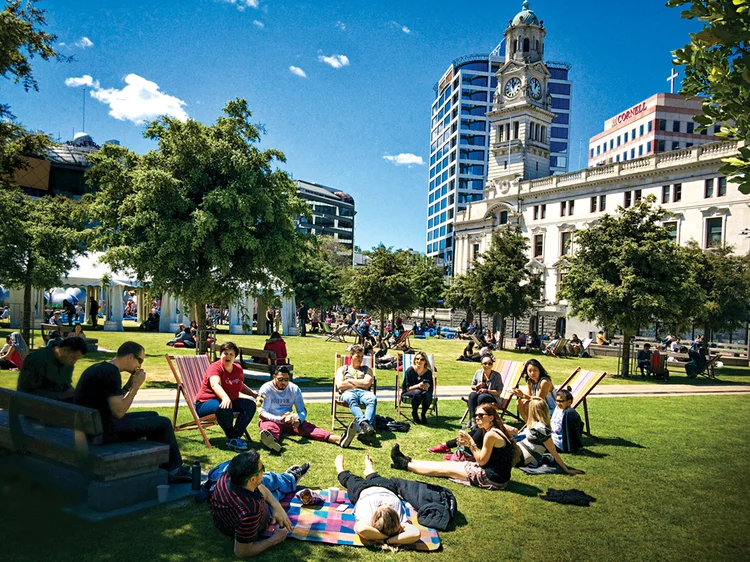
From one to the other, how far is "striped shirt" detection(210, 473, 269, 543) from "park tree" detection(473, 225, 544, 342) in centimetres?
2833

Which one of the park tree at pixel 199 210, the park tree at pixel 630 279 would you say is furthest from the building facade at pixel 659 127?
the park tree at pixel 199 210

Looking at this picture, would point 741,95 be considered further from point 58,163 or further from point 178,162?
point 58,163

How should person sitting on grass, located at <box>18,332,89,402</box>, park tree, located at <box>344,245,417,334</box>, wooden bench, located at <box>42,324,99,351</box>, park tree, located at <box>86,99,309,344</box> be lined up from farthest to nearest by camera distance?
park tree, located at <box>344,245,417,334</box> < wooden bench, located at <box>42,324,99,351</box> < park tree, located at <box>86,99,309,344</box> < person sitting on grass, located at <box>18,332,89,402</box>

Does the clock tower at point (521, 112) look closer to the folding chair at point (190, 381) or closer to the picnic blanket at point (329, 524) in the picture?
the folding chair at point (190, 381)

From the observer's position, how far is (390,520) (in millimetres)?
4484

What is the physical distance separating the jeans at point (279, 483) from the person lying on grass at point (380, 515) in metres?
0.60

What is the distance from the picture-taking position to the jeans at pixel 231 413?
709cm


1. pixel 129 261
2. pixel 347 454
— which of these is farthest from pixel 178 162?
pixel 347 454

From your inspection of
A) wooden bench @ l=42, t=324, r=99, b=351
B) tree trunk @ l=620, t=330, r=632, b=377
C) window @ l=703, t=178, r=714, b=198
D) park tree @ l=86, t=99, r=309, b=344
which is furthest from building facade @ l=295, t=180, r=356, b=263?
park tree @ l=86, t=99, r=309, b=344

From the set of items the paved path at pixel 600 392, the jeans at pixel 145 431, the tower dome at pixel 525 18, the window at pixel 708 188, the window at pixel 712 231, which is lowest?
the paved path at pixel 600 392

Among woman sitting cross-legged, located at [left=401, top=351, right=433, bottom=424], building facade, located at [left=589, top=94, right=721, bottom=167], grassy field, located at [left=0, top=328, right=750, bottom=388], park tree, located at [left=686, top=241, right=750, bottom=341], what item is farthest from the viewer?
building facade, located at [left=589, top=94, right=721, bottom=167]

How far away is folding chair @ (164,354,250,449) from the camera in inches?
283

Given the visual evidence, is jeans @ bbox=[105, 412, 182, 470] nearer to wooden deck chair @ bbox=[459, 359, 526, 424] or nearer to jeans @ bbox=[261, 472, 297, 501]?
jeans @ bbox=[261, 472, 297, 501]

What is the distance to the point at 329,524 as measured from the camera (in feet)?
15.7
